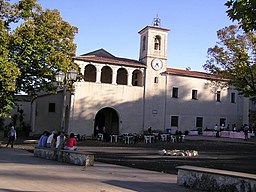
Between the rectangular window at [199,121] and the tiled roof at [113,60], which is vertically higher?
the tiled roof at [113,60]

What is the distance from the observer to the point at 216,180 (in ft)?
29.3

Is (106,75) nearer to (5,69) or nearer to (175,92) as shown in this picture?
(175,92)

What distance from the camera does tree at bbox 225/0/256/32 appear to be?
7.63 m

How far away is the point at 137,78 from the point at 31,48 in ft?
66.3

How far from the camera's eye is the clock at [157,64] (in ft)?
140

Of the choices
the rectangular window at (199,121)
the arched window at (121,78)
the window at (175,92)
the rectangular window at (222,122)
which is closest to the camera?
the window at (175,92)

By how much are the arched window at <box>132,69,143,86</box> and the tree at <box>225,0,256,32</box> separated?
3429cm

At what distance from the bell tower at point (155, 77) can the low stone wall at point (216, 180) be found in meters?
32.1

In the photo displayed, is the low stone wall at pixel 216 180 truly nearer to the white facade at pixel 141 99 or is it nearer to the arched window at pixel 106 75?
the white facade at pixel 141 99

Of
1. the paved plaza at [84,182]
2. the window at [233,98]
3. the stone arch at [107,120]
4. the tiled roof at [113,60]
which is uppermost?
the tiled roof at [113,60]

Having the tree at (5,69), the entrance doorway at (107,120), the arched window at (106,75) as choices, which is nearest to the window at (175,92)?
the entrance doorway at (107,120)

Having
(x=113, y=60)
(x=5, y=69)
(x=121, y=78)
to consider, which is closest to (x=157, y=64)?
(x=121, y=78)

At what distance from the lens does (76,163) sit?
599 inches

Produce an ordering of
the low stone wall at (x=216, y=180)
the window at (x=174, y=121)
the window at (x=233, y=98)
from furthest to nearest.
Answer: the window at (x=233, y=98)
the window at (x=174, y=121)
the low stone wall at (x=216, y=180)
